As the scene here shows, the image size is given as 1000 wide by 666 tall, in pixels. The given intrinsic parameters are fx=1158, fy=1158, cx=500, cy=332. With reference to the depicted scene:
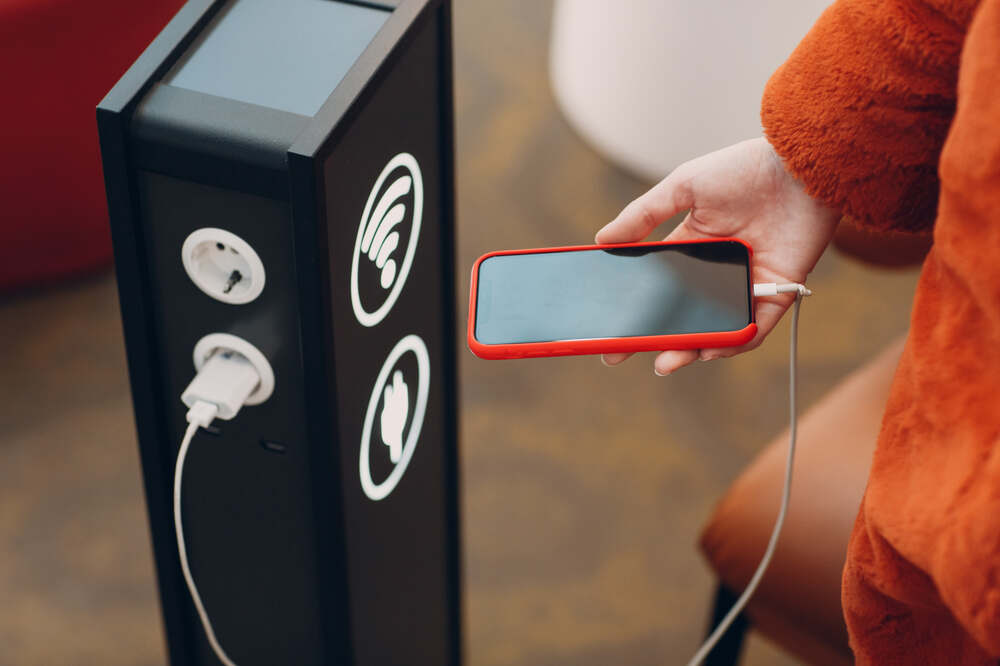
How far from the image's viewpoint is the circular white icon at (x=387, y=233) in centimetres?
71

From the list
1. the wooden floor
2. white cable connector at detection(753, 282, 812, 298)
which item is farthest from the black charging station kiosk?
the wooden floor

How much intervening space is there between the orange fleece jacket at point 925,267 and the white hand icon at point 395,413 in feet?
1.03

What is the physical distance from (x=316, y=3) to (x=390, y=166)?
11 cm

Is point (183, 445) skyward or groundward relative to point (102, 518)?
skyward

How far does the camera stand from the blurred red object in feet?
4.42

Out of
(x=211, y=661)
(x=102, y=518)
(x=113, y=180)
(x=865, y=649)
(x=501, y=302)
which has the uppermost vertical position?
(x=113, y=180)

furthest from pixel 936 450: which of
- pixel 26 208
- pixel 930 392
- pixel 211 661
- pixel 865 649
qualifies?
pixel 26 208

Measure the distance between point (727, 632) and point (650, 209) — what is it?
20.1 inches

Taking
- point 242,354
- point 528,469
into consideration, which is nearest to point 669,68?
point 528,469

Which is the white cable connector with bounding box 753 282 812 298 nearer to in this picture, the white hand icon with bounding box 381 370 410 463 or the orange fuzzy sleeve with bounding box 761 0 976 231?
the orange fuzzy sleeve with bounding box 761 0 976 231

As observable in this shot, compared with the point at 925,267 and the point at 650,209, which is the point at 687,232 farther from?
the point at 925,267

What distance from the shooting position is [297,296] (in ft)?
2.21

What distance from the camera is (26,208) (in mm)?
1498

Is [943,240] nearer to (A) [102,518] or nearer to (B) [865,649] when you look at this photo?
(B) [865,649]
